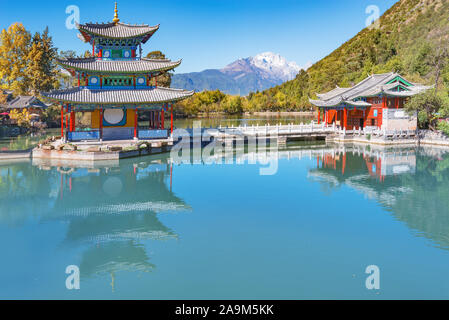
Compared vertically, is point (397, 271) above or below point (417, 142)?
below

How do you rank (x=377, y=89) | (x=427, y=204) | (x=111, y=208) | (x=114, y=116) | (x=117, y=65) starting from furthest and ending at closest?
(x=377, y=89)
(x=114, y=116)
(x=117, y=65)
(x=427, y=204)
(x=111, y=208)

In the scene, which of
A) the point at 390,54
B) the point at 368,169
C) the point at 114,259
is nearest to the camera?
the point at 114,259

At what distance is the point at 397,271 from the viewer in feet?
30.7

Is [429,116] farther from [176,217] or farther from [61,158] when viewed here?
[61,158]

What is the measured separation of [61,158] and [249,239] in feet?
56.8

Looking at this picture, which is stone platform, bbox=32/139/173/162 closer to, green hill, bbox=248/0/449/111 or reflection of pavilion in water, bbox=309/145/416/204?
reflection of pavilion in water, bbox=309/145/416/204

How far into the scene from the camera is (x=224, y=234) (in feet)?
39.2

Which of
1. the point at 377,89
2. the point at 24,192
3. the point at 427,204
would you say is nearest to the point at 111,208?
the point at 24,192

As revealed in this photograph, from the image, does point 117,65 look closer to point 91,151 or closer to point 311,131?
point 91,151

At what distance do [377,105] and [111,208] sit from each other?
1076 inches

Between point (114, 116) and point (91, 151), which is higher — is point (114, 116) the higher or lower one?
the higher one

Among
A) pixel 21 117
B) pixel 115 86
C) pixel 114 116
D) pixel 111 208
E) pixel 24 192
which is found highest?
pixel 115 86
